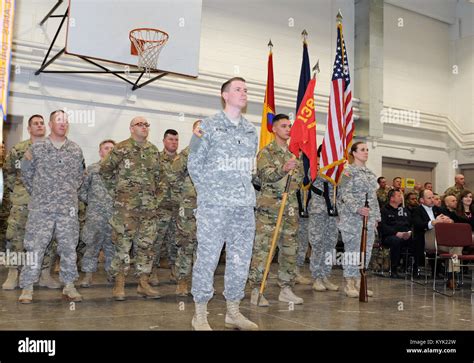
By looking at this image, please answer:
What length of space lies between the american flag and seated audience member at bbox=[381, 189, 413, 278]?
203cm

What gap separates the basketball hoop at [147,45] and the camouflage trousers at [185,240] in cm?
356

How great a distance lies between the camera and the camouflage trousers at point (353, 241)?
17.5ft

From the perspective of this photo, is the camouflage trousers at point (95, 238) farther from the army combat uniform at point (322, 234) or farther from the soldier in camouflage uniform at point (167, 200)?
the army combat uniform at point (322, 234)

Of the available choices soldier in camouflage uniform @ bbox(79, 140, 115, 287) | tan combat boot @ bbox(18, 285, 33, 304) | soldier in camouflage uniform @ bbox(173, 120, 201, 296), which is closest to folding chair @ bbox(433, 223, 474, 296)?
soldier in camouflage uniform @ bbox(173, 120, 201, 296)

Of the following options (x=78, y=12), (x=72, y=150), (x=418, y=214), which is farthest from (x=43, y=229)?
(x=418, y=214)

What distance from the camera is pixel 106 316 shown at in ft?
12.6

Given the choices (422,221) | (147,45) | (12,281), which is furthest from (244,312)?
(147,45)

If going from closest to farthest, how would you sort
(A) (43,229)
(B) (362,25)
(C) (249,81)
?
1. (A) (43,229)
2. (C) (249,81)
3. (B) (362,25)

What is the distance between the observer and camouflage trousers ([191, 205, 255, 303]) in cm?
337

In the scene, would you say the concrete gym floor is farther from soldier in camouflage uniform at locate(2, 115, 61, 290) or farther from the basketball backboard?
the basketball backboard

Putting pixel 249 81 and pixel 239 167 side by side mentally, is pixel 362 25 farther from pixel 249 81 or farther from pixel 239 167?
pixel 239 167

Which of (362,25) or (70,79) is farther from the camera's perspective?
(362,25)

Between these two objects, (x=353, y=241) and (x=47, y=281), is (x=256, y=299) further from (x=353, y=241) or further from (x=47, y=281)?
(x=47, y=281)

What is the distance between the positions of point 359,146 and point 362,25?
736 centimetres
